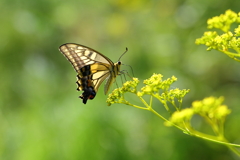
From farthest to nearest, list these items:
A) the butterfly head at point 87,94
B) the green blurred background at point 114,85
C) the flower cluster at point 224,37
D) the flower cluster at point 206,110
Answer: the green blurred background at point 114,85 < the butterfly head at point 87,94 < the flower cluster at point 224,37 < the flower cluster at point 206,110

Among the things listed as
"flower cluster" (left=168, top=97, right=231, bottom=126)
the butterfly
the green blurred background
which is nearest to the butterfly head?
the butterfly

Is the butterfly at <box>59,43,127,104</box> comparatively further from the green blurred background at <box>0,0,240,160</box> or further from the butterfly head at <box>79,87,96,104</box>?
the green blurred background at <box>0,0,240,160</box>

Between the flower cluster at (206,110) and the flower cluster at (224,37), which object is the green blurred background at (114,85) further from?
the flower cluster at (206,110)

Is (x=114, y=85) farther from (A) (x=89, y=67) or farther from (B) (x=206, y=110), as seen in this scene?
(B) (x=206, y=110)

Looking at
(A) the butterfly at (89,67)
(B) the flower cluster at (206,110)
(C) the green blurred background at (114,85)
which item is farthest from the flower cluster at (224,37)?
(C) the green blurred background at (114,85)

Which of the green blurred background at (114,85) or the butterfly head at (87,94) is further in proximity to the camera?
the green blurred background at (114,85)

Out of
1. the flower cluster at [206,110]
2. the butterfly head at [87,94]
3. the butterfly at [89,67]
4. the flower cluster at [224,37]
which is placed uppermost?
the butterfly at [89,67]

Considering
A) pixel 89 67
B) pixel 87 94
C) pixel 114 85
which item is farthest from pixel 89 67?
pixel 114 85

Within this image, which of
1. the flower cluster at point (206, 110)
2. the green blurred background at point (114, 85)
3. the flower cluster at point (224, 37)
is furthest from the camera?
the green blurred background at point (114, 85)
